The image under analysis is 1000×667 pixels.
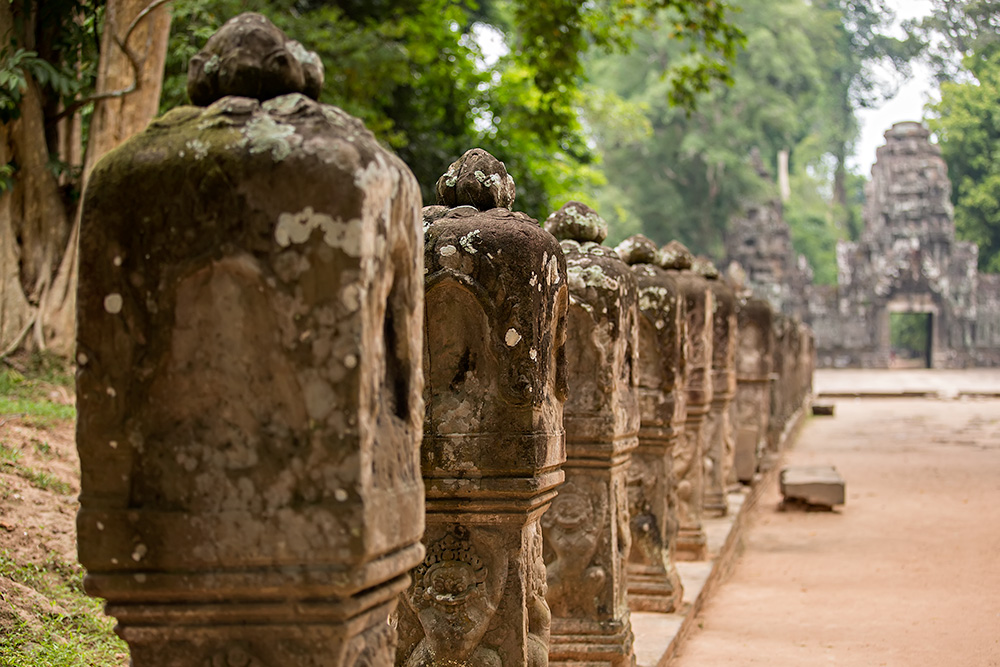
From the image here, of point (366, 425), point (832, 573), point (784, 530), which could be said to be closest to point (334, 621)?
point (366, 425)

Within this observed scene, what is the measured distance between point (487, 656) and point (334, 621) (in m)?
1.27

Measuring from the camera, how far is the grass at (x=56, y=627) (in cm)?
366

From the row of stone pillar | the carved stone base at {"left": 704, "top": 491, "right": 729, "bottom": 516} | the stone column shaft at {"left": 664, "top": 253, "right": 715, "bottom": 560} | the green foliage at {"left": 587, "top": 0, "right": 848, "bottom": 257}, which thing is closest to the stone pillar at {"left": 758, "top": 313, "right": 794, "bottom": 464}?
the carved stone base at {"left": 704, "top": 491, "right": 729, "bottom": 516}

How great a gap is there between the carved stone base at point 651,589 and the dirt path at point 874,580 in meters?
0.23

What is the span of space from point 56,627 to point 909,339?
164 ft

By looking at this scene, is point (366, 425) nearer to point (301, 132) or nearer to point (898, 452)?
point (301, 132)

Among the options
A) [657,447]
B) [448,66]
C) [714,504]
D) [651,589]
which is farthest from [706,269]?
[448,66]

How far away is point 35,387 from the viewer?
23.5ft

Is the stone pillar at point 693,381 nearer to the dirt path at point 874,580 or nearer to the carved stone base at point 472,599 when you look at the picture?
the dirt path at point 874,580

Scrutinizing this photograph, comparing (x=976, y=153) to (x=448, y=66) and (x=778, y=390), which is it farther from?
(x=448, y=66)

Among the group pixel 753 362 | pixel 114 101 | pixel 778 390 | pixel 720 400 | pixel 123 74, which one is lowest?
pixel 778 390

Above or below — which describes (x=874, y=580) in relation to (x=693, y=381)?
below

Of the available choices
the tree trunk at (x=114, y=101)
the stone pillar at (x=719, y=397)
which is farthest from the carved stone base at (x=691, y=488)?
the tree trunk at (x=114, y=101)

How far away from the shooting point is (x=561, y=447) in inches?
135
